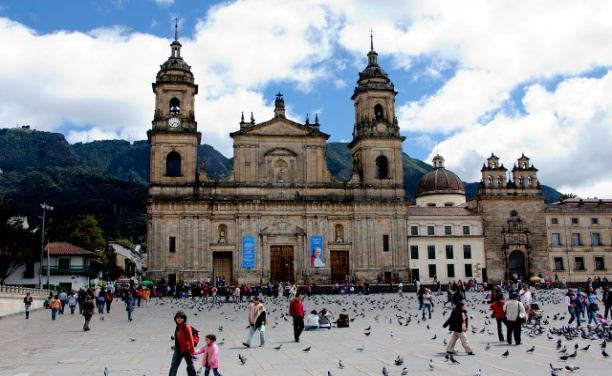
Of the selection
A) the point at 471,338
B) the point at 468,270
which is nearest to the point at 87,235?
the point at 468,270

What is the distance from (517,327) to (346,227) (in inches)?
1646

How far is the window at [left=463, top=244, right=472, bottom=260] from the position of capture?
6400 cm

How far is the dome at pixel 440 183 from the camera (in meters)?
76.5

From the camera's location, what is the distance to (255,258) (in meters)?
55.9

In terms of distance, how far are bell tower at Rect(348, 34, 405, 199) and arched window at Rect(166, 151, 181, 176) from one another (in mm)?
15805

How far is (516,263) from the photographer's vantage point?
212 feet

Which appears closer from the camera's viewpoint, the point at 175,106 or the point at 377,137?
the point at 175,106

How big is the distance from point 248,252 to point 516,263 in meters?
27.7

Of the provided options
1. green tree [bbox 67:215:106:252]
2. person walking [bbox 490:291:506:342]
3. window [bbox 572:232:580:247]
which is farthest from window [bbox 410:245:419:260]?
person walking [bbox 490:291:506:342]

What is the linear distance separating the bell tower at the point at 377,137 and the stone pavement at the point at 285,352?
3455 centimetres

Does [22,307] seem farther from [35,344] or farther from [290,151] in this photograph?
[290,151]

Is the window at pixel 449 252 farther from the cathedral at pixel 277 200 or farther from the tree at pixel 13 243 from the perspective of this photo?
the tree at pixel 13 243

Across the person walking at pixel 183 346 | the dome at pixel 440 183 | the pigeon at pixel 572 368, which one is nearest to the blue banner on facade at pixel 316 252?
the dome at pixel 440 183

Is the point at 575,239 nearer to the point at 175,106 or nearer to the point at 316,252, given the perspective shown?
the point at 316,252
